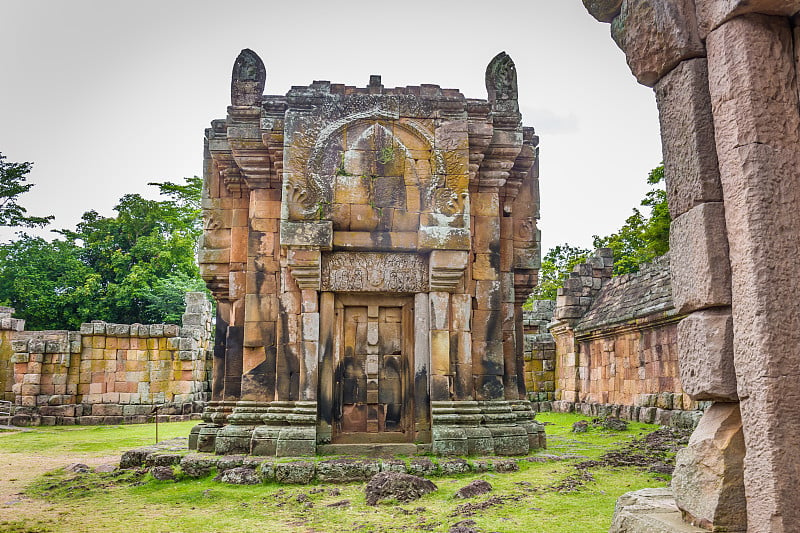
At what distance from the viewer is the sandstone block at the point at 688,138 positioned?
11.6 feet

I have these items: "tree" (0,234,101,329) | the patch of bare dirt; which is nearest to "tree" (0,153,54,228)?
"tree" (0,234,101,329)

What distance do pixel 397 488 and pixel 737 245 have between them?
4358 mm

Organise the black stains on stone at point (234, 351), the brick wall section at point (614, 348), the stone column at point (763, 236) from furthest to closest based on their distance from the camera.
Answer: the brick wall section at point (614, 348) → the black stains on stone at point (234, 351) → the stone column at point (763, 236)

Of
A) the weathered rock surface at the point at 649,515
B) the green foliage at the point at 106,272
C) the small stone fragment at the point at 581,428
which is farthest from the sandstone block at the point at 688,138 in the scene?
the green foliage at the point at 106,272

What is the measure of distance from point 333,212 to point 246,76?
2802 millimetres

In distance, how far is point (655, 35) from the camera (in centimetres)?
376

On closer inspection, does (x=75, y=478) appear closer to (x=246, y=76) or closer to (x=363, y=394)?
(x=363, y=394)

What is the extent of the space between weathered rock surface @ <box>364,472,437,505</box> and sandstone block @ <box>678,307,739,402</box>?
3607mm

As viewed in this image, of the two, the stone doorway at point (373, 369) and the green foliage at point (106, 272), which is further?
the green foliage at point (106, 272)

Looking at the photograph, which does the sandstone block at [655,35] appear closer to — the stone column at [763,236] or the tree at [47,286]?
the stone column at [763,236]

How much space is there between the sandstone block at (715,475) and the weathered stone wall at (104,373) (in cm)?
1795

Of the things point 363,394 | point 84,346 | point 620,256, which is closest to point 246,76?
point 363,394

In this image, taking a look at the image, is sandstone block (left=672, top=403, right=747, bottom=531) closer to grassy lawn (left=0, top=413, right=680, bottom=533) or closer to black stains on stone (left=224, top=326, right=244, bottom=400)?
grassy lawn (left=0, top=413, right=680, bottom=533)

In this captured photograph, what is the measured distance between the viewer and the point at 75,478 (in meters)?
8.40
